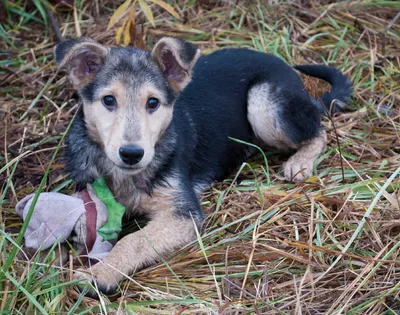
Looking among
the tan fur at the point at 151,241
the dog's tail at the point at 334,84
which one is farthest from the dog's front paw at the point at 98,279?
the dog's tail at the point at 334,84

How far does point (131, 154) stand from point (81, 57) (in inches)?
35.8

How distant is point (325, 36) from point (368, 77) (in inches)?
37.8

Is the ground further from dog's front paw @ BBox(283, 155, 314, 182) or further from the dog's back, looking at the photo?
the dog's back

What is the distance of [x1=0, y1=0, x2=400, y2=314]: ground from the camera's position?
3.89 meters

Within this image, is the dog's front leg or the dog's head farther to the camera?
the dog's head

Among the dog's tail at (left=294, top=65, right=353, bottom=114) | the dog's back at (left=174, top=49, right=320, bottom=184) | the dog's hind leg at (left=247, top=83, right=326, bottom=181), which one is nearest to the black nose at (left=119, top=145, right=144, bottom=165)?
the dog's back at (left=174, top=49, right=320, bottom=184)

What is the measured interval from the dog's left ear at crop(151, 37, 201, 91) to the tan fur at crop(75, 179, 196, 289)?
2.41 feet

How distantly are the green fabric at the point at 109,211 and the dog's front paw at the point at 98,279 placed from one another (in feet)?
1.44

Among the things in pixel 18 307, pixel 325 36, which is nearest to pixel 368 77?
pixel 325 36

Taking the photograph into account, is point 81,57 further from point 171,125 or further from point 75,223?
point 75,223

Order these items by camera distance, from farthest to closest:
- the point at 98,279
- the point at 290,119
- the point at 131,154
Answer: the point at 290,119, the point at 131,154, the point at 98,279

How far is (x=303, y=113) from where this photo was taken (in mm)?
5676

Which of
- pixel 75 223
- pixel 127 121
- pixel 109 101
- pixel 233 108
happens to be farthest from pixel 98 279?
pixel 233 108

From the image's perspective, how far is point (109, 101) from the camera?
4.49 meters
